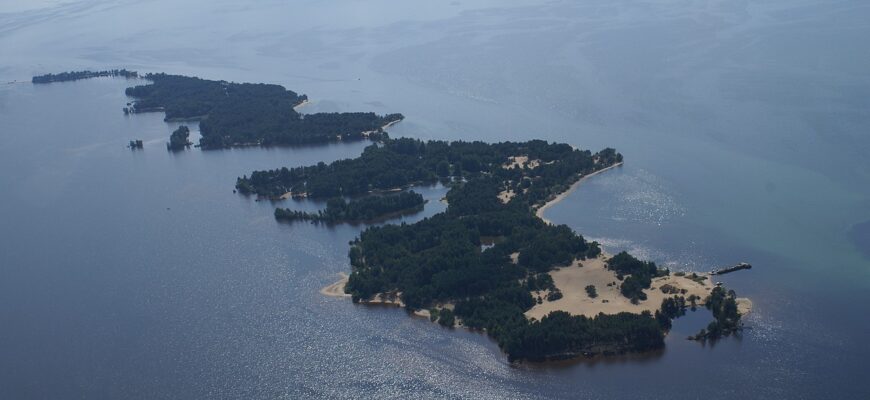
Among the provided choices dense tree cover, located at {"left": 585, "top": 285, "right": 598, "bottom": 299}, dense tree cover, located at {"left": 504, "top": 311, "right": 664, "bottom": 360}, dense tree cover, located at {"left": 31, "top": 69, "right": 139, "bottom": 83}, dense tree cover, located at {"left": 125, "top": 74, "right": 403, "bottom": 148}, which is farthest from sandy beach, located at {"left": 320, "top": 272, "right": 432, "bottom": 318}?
dense tree cover, located at {"left": 31, "top": 69, "right": 139, "bottom": 83}

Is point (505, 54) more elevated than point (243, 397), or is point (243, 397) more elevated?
point (505, 54)

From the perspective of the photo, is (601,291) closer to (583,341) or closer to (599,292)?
(599,292)

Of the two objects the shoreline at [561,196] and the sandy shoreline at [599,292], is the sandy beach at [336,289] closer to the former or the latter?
the sandy shoreline at [599,292]

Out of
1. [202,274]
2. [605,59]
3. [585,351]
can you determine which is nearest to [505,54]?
[605,59]

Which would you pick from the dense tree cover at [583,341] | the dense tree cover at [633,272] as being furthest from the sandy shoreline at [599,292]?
the dense tree cover at [583,341]

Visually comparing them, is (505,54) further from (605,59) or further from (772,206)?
(772,206)

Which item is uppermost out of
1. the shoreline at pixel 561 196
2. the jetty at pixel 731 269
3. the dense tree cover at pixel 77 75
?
the dense tree cover at pixel 77 75
